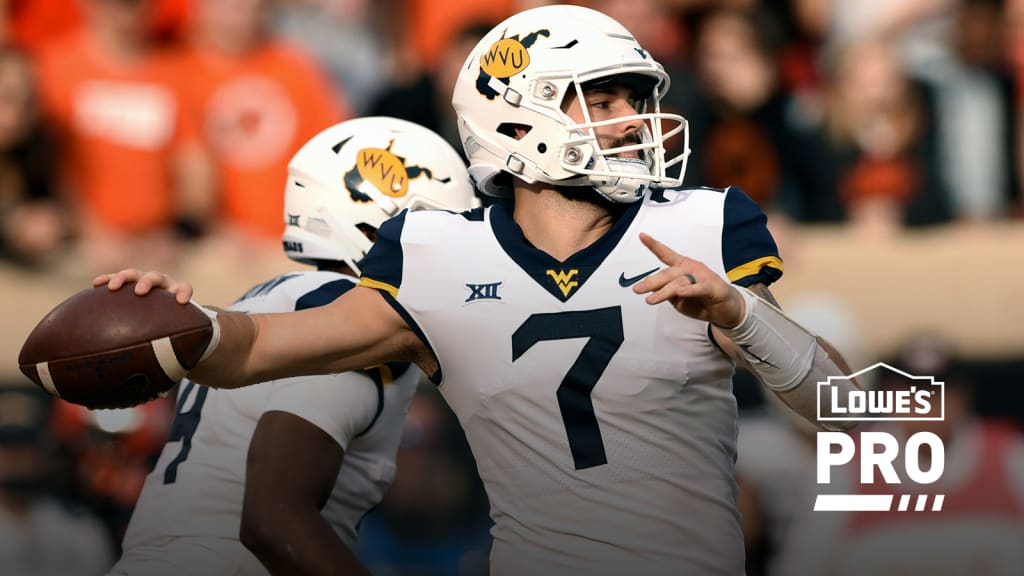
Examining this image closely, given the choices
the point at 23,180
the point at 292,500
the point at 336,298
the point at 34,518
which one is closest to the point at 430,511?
the point at 34,518

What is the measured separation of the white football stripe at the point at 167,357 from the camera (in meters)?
3.56

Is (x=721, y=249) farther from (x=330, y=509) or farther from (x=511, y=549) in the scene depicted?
(x=330, y=509)

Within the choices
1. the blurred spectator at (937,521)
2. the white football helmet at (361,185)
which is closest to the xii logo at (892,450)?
the blurred spectator at (937,521)

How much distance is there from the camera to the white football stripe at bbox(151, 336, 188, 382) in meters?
3.56

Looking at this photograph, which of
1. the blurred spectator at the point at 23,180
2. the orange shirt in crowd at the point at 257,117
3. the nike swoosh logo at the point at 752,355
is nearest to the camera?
the nike swoosh logo at the point at 752,355

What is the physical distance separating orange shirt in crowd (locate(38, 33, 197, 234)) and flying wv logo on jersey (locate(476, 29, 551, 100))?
3.95 metres

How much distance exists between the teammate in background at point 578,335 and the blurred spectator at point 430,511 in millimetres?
3301

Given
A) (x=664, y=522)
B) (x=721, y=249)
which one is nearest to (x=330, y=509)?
(x=664, y=522)

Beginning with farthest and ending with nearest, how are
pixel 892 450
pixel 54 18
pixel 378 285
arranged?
pixel 54 18, pixel 892 450, pixel 378 285

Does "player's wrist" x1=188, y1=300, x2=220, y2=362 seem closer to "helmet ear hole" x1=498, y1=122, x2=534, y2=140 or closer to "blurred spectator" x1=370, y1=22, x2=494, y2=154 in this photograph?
"helmet ear hole" x1=498, y1=122, x2=534, y2=140

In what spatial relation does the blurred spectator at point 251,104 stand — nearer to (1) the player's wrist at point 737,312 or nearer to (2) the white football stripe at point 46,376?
(2) the white football stripe at point 46,376

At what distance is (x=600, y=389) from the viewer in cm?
363

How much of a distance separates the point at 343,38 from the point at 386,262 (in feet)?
15.4

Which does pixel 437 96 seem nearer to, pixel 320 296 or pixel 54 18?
pixel 54 18
